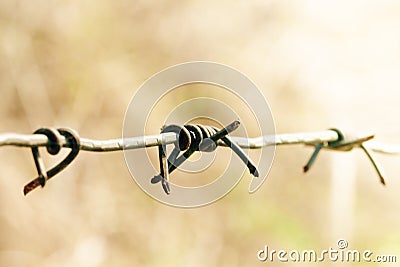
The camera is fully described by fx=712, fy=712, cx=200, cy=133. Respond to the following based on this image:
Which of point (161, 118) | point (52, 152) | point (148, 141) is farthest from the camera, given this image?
point (161, 118)

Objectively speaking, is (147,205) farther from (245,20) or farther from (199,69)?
(245,20)

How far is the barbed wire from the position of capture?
73 centimetres

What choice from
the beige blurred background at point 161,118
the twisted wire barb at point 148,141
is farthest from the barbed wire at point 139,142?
the beige blurred background at point 161,118

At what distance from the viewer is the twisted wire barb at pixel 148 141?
72 centimetres

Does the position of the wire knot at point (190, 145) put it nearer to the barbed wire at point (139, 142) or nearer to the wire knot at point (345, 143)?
the barbed wire at point (139, 142)

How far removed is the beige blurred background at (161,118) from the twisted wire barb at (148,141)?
66.0 inches

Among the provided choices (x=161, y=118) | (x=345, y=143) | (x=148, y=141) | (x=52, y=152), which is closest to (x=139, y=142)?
(x=148, y=141)

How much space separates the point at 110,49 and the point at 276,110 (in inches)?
32.3

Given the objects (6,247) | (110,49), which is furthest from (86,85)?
(6,247)

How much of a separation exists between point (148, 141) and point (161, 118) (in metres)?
2.15

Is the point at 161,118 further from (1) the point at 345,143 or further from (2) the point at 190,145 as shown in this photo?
(2) the point at 190,145

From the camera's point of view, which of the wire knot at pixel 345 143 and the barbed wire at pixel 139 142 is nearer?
the barbed wire at pixel 139 142

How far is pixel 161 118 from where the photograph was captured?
302 cm

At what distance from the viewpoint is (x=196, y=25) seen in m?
3.33
